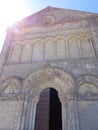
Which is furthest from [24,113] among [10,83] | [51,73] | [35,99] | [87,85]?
[87,85]

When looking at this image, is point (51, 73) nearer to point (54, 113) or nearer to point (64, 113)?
point (64, 113)

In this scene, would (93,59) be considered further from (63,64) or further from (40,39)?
(40,39)

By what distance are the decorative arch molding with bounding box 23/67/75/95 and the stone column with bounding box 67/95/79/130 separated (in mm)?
560

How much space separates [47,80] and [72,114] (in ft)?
6.68

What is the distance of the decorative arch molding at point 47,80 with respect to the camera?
636cm

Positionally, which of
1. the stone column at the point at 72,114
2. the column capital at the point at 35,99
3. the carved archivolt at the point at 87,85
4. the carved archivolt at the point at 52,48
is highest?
the carved archivolt at the point at 52,48

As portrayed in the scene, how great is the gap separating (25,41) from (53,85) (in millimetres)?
3503

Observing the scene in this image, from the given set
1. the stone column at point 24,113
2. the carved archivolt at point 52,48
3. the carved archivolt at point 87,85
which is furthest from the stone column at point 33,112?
the carved archivolt at point 52,48

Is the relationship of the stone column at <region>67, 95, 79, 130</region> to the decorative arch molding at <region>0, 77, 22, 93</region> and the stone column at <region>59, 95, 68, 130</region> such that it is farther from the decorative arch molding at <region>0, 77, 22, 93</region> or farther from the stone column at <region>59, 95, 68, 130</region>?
the decorative arch molding at <region>0, 77, 22, 93</region>

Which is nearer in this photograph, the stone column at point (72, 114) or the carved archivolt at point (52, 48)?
the stone column at point (72, 114)

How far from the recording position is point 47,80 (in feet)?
22.3

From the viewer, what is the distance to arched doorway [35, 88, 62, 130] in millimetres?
6048

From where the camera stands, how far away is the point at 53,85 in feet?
21.9

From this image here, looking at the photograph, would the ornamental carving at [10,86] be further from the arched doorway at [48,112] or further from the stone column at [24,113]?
the arched doorway at [48,112]
